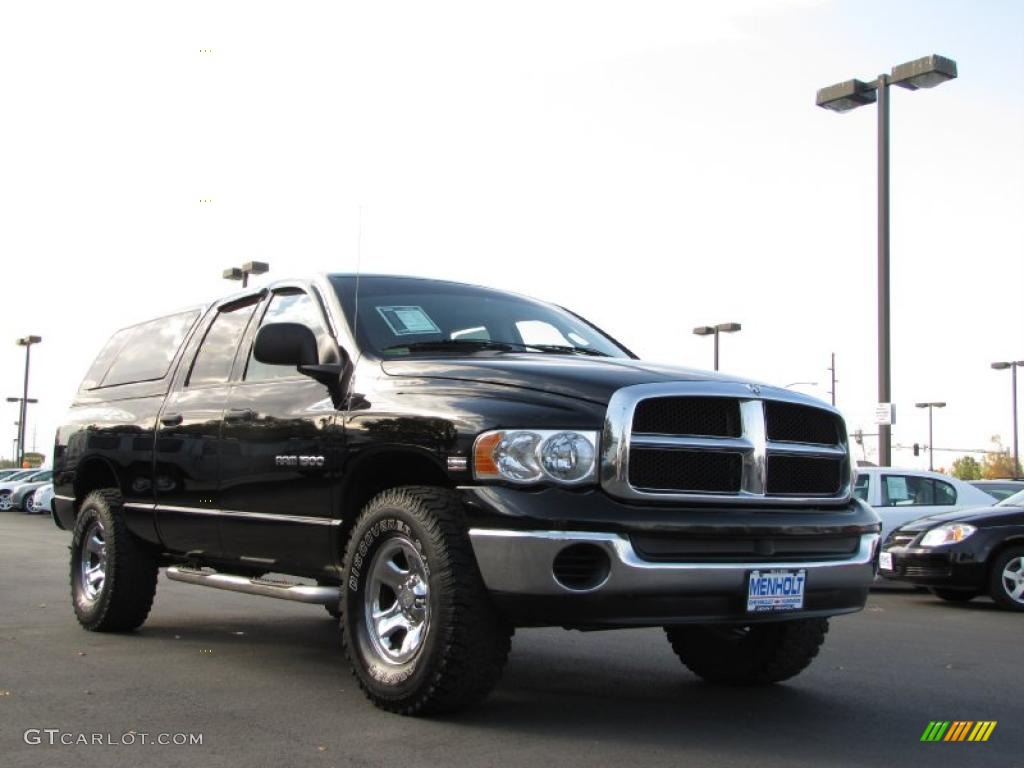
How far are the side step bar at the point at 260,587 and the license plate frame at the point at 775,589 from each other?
5.98 feet

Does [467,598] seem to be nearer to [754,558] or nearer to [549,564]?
[549,564]

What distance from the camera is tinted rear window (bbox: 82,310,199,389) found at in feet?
26.3

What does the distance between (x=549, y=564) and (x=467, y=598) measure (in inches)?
15.0

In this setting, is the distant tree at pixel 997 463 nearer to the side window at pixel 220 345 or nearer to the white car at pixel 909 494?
the white car at pixel 909 494

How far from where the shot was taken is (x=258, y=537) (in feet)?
21.2

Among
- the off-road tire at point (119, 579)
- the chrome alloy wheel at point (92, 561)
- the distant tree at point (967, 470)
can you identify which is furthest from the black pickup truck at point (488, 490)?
the distant tree at point (967, 470)

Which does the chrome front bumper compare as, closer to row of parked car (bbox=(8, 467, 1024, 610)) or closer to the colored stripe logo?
the colored stripe logo

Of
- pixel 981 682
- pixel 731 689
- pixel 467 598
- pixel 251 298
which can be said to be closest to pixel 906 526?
pixel 981 682

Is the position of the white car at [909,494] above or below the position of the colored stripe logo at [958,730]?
above

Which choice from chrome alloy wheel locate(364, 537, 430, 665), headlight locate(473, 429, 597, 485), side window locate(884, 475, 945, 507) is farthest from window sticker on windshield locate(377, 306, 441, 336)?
side window locate(884, 475, 945, 507)

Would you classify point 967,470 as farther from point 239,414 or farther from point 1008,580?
point 239,414

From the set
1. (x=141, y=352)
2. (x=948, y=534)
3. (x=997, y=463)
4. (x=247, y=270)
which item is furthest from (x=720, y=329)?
(x=997, y=463)

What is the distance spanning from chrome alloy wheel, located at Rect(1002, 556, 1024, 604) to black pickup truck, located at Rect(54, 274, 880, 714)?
20.9ft

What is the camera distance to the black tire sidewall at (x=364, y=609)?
504 cm
